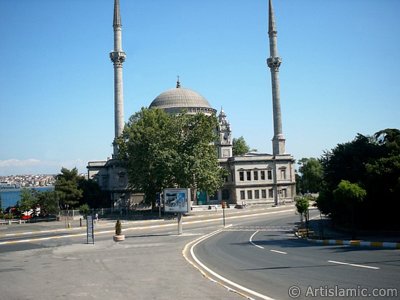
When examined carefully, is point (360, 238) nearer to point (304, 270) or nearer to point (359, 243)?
point (359, 243)

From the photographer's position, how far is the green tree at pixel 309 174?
95106 mm

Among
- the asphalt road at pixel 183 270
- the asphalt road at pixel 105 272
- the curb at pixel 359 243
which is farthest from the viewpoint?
the curb at pixel 359 243

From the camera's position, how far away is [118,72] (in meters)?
72.9

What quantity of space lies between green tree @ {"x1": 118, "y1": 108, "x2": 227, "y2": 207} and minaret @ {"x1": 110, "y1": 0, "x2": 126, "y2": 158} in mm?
10904

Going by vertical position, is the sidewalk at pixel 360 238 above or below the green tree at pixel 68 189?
below

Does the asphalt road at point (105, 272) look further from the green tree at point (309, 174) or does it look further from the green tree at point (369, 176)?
the green tree at point (309, 174)

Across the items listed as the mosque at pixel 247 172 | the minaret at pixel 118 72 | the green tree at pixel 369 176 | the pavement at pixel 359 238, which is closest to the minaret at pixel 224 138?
Answer: the mosque at pixel 247 172

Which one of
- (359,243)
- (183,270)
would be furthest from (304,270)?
(359,243)

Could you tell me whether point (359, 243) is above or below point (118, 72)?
below

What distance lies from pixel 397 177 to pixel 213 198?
167 feet

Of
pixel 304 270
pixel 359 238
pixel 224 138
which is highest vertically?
pixel 224 138

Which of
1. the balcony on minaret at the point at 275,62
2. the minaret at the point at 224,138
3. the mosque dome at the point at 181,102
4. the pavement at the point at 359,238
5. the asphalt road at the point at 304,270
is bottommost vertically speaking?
the pavement at the point at 359,238

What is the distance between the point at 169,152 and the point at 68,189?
17.1m

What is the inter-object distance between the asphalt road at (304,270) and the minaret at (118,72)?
4881cm
